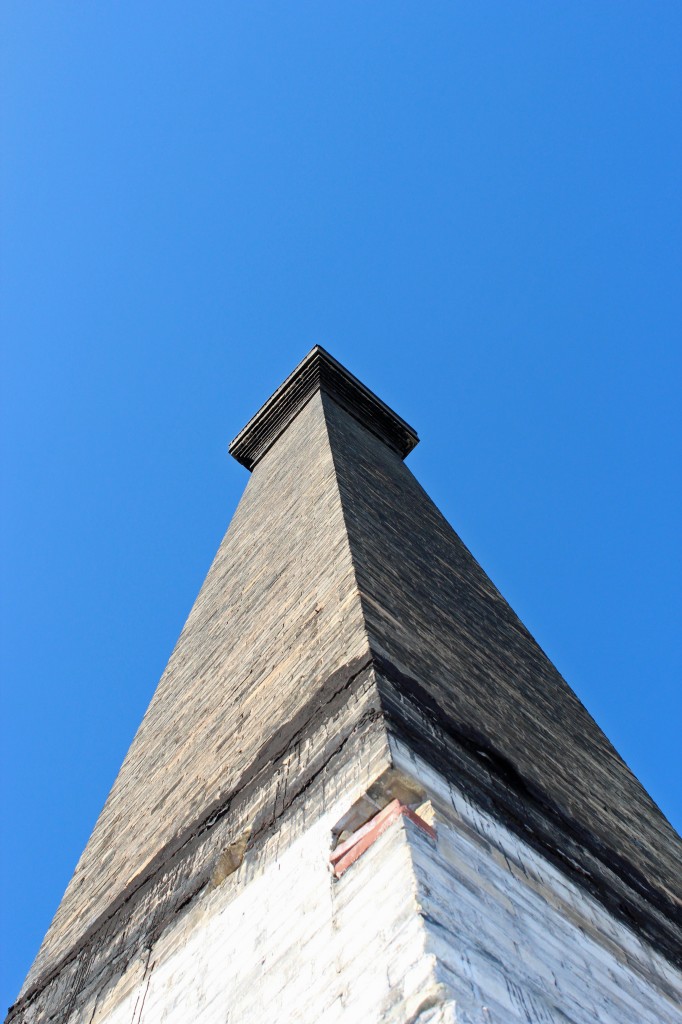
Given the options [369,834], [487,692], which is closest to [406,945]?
[369,834]

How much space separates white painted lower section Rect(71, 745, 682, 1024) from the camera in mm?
2424

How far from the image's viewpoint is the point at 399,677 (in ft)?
13.5

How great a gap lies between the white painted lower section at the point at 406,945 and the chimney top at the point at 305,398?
9.64m

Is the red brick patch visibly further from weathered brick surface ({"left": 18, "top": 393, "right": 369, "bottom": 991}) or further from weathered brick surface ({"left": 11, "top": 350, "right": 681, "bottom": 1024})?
weathered brick surface ({"left": 18, "top": 393, "right": 369, "bottom": 991})

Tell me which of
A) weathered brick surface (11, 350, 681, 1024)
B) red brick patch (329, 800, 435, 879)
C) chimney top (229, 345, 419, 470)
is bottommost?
red brick patch (329, 800, 435, 879)

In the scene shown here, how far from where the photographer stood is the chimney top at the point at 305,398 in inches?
512

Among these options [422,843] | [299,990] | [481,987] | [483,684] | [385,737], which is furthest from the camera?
[483,684]

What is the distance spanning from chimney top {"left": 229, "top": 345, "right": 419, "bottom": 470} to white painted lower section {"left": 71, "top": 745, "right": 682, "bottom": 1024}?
964 centimetres

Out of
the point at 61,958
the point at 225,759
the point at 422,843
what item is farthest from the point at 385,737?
the point at 61,958

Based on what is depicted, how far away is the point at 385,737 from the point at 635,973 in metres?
1.07

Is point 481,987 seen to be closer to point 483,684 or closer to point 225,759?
point 225,759

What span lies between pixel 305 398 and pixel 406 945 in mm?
10653

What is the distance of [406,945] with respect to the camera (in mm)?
2436

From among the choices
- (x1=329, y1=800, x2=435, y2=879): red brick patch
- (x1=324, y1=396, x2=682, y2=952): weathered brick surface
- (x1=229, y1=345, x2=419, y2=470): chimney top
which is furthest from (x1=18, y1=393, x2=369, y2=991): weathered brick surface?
(x1=229, y1=345, x2=419, y2=470): chimney top
